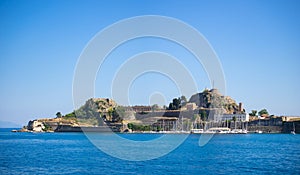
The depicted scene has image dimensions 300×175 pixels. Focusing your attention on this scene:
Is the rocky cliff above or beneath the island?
above

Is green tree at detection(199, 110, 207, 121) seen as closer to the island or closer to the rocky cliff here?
the island

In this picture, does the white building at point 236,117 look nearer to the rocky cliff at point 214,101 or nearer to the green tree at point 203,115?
the rocky cliff at point 214,101

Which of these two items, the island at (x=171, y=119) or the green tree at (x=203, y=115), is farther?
the green tree at (x=203, y=115)

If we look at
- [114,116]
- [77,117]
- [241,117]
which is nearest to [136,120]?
[114,116]

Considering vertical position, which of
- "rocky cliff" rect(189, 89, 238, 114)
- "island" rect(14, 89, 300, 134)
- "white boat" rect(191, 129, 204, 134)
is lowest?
"white boat" rect(191, 129, 204, 134)

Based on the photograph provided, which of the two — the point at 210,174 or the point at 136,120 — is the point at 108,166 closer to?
the point at 210,174

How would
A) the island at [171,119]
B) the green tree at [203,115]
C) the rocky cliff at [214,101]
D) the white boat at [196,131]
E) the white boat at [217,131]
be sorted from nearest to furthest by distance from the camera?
1. the white boat at [217,131]
2. the white boat at [196,131]
3. the island at [171,119]
4. the green tree at [203,115]
5. the rocky cliff at [214,101]

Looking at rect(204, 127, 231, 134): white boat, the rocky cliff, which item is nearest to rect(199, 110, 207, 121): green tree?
the rocky cliff

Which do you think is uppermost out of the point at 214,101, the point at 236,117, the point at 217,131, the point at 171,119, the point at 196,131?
the point at 214,101

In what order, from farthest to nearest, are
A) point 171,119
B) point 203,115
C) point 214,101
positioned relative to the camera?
point 214,101 → point 203,115 → point 171,119

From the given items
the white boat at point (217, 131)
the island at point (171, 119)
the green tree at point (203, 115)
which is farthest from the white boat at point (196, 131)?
the green tree at point (203, 115)

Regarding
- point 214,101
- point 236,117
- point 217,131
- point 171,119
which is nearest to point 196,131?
point 217,131

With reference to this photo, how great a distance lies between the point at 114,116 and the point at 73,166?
120 m

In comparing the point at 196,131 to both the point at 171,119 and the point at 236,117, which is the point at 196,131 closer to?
the point at 171,119
